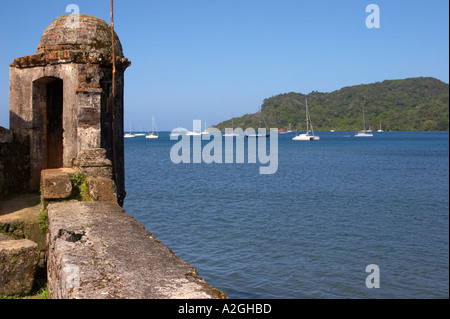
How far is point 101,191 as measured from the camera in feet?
18.8

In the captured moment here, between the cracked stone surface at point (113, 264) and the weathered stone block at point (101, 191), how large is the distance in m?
0.81

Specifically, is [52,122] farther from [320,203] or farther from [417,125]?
[417,125]

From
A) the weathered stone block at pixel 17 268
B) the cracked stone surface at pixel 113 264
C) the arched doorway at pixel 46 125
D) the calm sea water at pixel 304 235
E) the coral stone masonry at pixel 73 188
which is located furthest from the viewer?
the calm sea water at pixel 304 235

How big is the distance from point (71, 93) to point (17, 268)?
3658 millimetres

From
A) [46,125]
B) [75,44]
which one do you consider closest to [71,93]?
[75,44]

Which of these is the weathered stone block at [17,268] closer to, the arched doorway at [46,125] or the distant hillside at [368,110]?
the arched doorway at [46,125]

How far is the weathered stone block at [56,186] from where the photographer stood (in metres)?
5.61

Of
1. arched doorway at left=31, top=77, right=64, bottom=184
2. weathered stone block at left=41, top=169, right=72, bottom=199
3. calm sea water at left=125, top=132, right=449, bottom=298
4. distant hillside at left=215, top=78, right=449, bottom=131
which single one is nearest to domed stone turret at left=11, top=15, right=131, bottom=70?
arched doorway at left=31, top=77, right=64, bottom=184

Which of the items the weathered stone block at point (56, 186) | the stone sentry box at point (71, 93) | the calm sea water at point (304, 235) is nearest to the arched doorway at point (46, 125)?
the stone sentry box at point (71, 93)

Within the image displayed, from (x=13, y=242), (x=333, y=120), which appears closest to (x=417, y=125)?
(x=333, y=120)

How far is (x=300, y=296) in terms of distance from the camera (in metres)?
10.2

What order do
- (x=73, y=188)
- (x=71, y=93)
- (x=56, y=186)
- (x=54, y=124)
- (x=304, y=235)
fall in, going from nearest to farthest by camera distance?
(x=56, y=186), (x=73, y=188), (x=71, y=93), (x=54, y=124), (x=304, y=235)

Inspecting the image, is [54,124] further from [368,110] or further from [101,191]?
[368,110]

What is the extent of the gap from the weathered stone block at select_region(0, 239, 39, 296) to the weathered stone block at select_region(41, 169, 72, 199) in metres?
1.12
